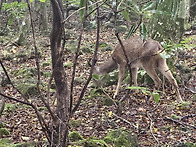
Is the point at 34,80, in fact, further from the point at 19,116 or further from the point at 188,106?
the point at 188,106

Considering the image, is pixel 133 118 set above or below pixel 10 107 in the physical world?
below

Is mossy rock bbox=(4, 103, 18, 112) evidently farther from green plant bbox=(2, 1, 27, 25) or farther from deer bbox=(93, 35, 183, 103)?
green plant bbox=(2, 1, 27, 25)

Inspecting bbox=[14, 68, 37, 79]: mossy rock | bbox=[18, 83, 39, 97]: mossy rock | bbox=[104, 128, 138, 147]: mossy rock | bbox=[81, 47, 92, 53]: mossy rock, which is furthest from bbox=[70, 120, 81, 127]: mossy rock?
bbox=[81, 47, 92, 53]: mossy rock

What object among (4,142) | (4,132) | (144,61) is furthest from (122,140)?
(144,61)

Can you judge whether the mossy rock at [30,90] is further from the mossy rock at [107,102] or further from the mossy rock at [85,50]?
the mossy rock at [85,50]

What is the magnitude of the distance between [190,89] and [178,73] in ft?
3.06

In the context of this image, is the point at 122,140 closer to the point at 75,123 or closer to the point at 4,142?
the point at 75,123

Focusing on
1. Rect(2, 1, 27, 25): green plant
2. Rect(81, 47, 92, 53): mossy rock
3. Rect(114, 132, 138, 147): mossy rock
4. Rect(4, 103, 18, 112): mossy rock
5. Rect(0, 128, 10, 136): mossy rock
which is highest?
Rect(2, 1, 27, 25): green plant

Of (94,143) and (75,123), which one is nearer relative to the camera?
(94,143)

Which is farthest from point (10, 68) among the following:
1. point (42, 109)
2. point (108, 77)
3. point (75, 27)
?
point (75, 27)

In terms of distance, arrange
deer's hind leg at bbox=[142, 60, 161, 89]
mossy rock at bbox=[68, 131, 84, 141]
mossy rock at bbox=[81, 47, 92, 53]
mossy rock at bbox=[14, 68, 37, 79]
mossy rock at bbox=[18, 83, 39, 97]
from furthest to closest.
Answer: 1. mossy rock at bbox=[81, 47, 92, 53]
2. mossy rock at bbox=[14, 68, 37, 79]
3. mossy rock at bbox=[18, 83, 39, 97]
4. deer's hind leg at bbox=[142, 60, 161, 89]
5. mossy rock at bbox=[68, 131, 84, 141]

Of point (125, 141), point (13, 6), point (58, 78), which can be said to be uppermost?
point (13, 6)

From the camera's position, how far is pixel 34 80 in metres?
9.38

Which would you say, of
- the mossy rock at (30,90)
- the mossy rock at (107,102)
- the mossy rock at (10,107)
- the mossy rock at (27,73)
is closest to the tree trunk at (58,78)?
the mossy rock at (107,102)
